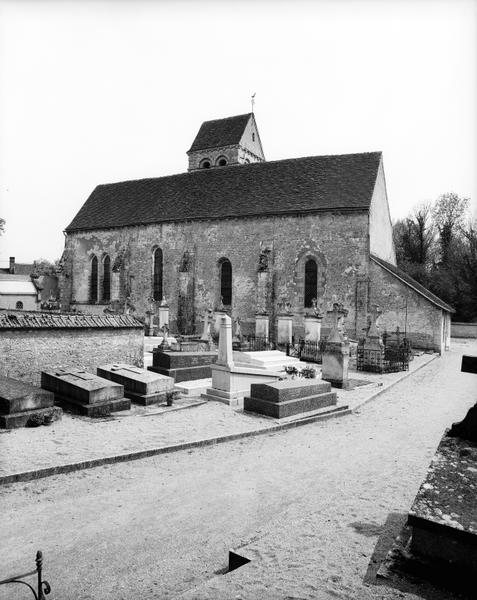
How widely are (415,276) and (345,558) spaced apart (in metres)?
42.0

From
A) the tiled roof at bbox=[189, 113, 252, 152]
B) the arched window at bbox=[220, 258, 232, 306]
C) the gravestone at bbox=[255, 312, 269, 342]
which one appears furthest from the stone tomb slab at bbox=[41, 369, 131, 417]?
the tiled roof at bbox=[189, 113, 252, 152]

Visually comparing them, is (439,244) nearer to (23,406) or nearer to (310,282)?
(310,282)

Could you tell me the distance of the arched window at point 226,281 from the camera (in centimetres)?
2689

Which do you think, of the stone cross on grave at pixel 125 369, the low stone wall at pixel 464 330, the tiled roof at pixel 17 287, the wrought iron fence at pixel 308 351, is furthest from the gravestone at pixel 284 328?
the tiled roof at pixel 17 287

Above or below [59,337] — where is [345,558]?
below

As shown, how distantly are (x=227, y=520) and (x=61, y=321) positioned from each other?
868cm

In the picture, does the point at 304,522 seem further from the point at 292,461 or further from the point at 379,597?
the point at 292,461

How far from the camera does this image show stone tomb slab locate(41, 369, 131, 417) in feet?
28.1

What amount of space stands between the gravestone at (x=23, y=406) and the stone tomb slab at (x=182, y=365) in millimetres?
4461

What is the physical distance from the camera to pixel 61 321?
37.8 ft

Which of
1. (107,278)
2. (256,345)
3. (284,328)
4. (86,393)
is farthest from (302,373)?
(107,278)

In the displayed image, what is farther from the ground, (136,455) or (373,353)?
(373,353)

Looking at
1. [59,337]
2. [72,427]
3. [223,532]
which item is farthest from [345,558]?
[59,337]

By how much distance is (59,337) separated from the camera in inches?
450
